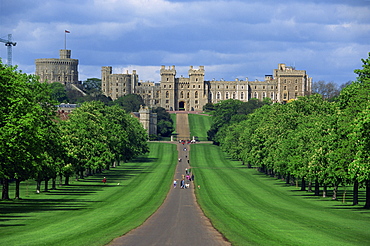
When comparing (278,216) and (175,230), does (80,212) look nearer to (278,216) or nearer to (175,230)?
(278,216)

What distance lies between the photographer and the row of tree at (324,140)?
182 feet

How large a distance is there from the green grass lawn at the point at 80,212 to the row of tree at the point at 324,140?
15919mm

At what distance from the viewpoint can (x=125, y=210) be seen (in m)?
59.6

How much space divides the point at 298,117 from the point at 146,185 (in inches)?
992

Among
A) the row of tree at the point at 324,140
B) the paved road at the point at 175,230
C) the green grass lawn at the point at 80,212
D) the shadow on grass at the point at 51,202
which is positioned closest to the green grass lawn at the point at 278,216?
the paved road at the point at 175,230

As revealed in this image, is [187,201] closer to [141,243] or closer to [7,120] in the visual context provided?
[7,120]

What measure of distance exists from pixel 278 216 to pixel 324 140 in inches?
711

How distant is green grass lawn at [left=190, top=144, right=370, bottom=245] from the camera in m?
40.6

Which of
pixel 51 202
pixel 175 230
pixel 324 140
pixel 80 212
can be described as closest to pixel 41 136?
pixel 51 202

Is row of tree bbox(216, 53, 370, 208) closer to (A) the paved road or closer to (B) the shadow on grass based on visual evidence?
(A) the paved road

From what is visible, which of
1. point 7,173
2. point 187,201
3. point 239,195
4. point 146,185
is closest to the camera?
point 7,173

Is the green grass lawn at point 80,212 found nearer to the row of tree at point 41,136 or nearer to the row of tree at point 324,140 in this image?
the row of tree at point 41,136

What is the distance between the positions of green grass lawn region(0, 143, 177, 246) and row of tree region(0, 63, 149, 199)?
9.23ft

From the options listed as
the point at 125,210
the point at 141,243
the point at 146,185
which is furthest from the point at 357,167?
the point at 146,185
